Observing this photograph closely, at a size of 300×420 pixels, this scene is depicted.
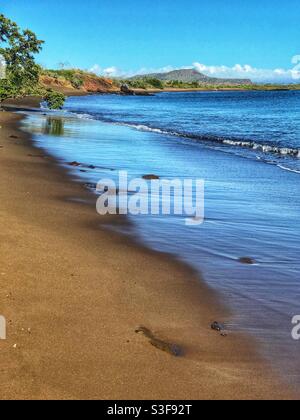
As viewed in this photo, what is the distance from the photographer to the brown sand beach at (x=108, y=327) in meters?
3.76

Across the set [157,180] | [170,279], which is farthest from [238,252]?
[157,180]

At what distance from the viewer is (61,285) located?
17.6 ft

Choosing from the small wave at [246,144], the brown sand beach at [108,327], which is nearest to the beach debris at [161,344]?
the brown sand beach at [108,327]

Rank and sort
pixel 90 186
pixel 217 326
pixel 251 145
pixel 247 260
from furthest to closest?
1. pixel 251 145
2. pixel 90 186
3. pixel 247 260
4. pixel 217 326

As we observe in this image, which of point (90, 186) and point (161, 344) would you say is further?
point (90, 186)

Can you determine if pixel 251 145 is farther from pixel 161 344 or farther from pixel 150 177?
pixel 161 344

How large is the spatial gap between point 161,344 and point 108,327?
0.53 metres

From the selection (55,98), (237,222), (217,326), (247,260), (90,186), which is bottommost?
(217,326)

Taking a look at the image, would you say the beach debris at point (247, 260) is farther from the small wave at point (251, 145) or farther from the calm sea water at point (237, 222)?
the small wave at point (251, 145)

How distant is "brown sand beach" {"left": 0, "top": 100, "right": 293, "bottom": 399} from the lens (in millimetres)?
3760

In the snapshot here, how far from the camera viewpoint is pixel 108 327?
182 inches

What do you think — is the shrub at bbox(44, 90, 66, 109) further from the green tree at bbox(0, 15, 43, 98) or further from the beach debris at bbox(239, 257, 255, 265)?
the beach debris at bbox(239, 257, 255, 265)

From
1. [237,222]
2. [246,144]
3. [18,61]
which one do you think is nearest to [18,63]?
[18,61]

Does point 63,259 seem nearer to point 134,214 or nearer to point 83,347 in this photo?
point 83,347
